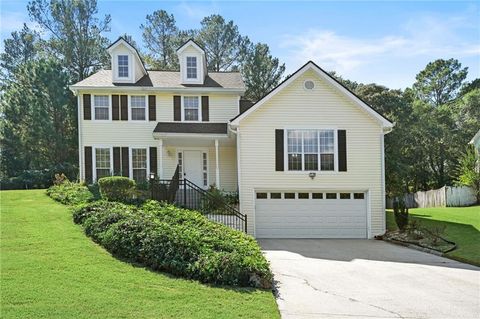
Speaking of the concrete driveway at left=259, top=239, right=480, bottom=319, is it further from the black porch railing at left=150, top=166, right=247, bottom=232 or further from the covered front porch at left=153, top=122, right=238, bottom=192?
the covered front porch at left=153, top=122, right=238, bottom=192

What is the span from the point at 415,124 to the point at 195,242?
96.7ft

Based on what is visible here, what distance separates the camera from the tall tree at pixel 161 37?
36656 mm

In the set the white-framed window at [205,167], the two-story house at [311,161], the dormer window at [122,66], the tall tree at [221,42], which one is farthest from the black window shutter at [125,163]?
the tall tree at [221,42]

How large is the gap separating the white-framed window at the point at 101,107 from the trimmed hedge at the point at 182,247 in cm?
901

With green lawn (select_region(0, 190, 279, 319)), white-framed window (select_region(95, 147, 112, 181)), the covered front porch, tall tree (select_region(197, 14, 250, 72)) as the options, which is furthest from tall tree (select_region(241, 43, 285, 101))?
green lawn (select_region(0, 190, 279, 319))

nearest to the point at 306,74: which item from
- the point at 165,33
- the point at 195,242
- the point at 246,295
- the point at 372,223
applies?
the point at 372,223

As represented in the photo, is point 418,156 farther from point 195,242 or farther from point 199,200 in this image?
point 195,242

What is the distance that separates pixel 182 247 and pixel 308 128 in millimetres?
9415

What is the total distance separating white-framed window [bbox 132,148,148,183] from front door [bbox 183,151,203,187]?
2.07 metres

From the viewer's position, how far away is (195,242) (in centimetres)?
914

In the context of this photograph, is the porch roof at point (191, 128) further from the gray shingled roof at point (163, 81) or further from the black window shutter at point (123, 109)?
the gray shingled roof at point (163, 81)

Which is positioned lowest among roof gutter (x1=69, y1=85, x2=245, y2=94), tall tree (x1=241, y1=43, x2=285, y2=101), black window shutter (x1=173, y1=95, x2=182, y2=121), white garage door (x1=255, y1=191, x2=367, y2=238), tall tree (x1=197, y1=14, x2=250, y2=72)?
white garage door (x1=255, y1=191, x2=367, y2=238)

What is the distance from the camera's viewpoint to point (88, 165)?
774 inches

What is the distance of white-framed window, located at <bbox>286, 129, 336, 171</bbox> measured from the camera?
16453mm
